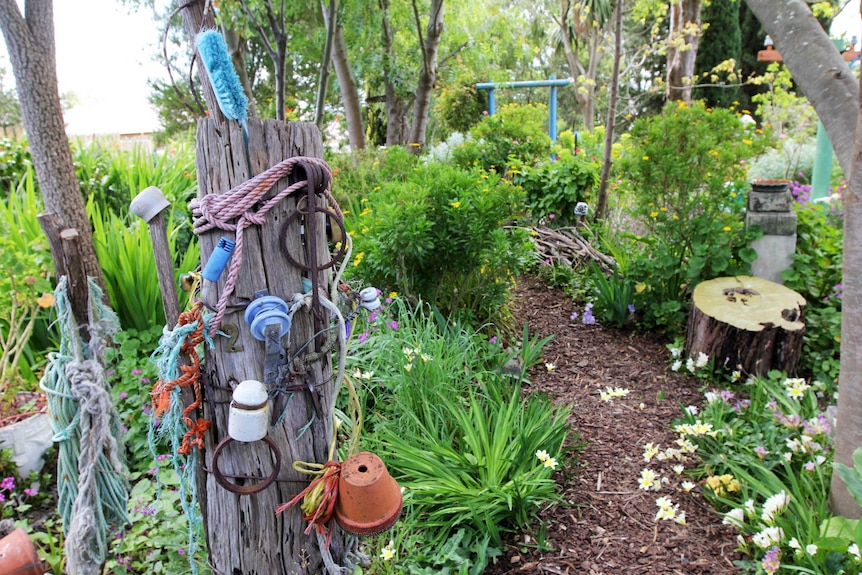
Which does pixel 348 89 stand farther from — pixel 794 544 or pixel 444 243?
pixel 794 544

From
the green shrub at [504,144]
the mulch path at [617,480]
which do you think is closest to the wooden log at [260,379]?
the mulch path at [617,480]

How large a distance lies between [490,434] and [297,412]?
1.40 meters

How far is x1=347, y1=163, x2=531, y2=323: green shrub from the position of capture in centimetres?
345

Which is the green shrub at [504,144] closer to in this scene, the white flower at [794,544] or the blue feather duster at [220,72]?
the white flower at [794,544]

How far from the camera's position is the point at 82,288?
1.47m

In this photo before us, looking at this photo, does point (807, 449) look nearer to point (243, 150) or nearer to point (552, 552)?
point (552, 552)

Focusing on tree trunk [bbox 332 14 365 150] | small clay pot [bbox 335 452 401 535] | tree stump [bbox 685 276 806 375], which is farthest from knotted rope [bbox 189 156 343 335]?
tree trunk [bbox 332 14 365 150]

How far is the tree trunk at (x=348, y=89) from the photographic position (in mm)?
8180

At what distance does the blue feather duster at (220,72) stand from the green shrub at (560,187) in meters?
5.00

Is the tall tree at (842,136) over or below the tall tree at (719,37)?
below

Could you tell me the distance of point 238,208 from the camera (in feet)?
3.88

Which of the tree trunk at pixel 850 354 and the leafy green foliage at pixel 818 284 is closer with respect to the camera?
the tree trunk at pixel 850 354

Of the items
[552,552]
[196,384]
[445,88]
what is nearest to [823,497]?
[552,552]

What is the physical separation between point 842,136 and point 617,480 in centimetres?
168
